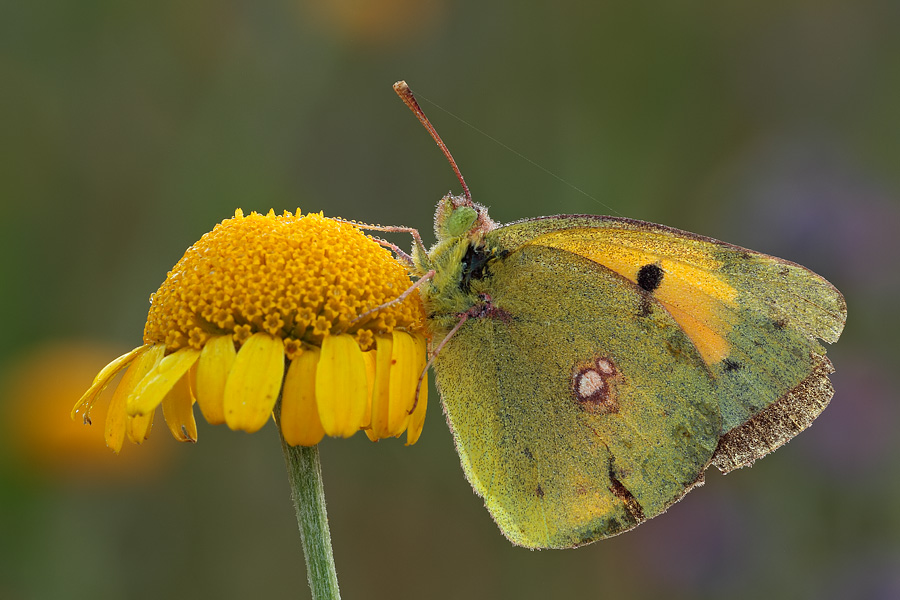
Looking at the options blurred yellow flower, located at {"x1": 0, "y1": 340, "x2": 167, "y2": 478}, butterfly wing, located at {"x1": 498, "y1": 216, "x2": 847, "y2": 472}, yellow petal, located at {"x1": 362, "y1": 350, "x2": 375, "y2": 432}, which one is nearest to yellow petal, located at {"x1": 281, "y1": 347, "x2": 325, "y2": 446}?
yellow petal, located at {"x1": 362, "y1": 350, "x2": 375, "y2": 432}

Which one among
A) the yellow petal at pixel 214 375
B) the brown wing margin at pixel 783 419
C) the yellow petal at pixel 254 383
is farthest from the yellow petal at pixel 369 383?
the brown wing margin at pixel 783 419

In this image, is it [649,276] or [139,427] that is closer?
[139,427]

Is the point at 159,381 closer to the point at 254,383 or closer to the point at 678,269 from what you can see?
the point at 254,383

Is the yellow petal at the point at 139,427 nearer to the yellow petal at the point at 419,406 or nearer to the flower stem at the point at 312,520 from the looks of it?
the flower stem at the point at 312,520

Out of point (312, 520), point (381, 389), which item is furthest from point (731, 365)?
point (312, 520)

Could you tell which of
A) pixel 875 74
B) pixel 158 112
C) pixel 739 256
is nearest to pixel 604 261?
pixel 739 256

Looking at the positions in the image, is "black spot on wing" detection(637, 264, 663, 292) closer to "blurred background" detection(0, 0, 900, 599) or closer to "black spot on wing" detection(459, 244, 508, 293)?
"black spot on wing" detection(459, 244, 508, 293)

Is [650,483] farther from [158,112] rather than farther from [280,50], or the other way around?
[158,112]
